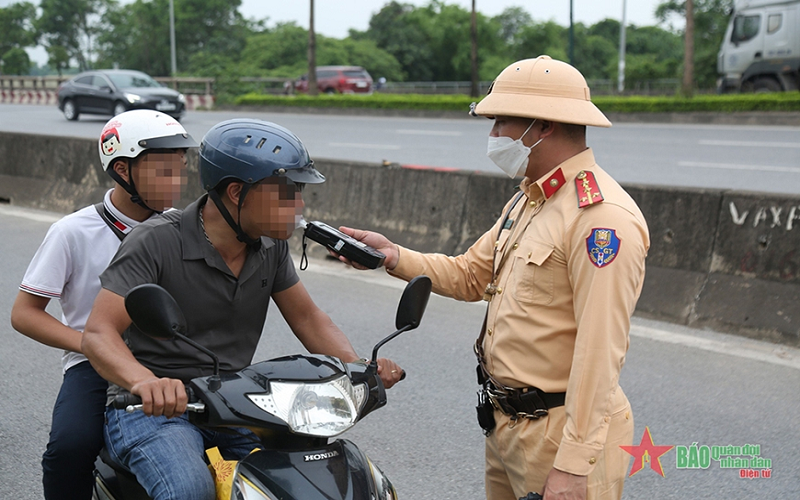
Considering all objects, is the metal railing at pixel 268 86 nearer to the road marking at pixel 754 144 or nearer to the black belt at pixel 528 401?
the road marking at pixel 754 144

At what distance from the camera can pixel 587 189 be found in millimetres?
2338

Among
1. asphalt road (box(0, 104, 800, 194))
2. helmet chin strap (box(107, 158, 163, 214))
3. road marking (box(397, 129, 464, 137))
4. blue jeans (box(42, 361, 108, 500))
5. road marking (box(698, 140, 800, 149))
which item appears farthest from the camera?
road marking (box(397, 129, 464, 137))

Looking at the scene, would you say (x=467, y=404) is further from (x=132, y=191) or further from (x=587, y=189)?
(x=587, y=189)

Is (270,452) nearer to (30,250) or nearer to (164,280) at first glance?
(164,280)

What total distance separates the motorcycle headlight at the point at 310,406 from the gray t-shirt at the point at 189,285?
51cm

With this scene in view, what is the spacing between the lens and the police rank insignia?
220cm

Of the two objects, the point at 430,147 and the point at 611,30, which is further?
the point at 611,30

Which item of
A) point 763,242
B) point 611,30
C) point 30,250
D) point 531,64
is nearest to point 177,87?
point 30,250

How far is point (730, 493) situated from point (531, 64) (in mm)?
2527

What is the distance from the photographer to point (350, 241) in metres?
2.69

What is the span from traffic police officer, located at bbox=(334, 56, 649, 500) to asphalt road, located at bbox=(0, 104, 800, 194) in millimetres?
7238

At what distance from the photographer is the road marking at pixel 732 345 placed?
17.8 feet

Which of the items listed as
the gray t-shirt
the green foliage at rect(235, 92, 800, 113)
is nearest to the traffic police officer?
the gray t-shirt

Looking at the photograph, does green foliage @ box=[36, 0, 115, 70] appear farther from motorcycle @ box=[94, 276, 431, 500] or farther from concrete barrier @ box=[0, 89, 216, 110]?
motorcycle @ box=[94, 276, 431, 500]
